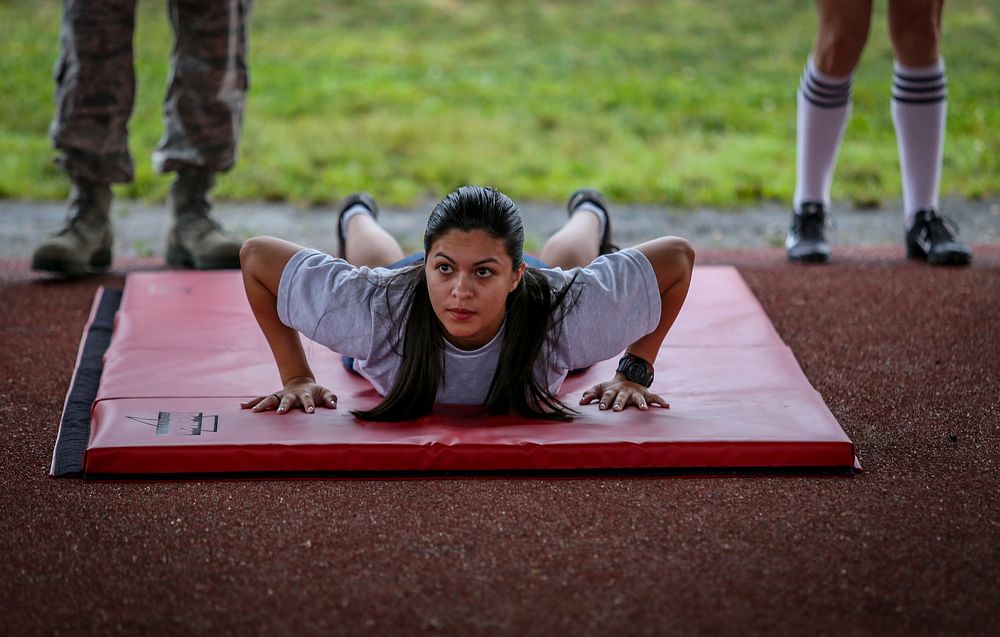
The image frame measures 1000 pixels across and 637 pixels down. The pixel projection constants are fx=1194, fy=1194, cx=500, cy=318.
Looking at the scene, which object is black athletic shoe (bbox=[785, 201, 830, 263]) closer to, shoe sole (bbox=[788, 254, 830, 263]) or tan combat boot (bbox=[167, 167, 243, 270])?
shoe sole (bbox=[788, 254, 830, 263])

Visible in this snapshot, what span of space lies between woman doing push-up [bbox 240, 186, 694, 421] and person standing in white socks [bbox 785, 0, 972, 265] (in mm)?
1611

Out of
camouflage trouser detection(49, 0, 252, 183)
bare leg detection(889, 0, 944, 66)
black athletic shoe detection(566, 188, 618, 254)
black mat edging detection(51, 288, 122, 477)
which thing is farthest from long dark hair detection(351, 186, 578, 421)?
bare leg detection(889, 0, 944, 66)

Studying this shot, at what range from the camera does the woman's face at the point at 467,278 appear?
8.17ft

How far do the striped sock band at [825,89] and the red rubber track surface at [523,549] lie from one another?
1603 millimetres

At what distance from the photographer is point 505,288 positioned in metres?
2.55

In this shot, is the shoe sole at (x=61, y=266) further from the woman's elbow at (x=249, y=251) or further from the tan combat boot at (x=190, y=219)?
the woman's elbow at (x=249, y=251)

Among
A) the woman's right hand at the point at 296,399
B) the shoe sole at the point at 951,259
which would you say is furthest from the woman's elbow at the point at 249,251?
the shoe sole at the point at 951,259

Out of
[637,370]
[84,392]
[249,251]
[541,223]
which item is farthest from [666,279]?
[541,223]

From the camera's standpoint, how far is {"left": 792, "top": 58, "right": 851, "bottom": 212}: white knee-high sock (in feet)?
13.6

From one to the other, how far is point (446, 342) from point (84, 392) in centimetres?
94

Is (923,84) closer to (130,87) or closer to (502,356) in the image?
(502,356)

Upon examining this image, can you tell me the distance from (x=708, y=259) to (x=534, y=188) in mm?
1268

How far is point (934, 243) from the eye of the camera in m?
4.18

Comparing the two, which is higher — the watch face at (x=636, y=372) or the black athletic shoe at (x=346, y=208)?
the black athletic shoe at (x=346, y=208)
